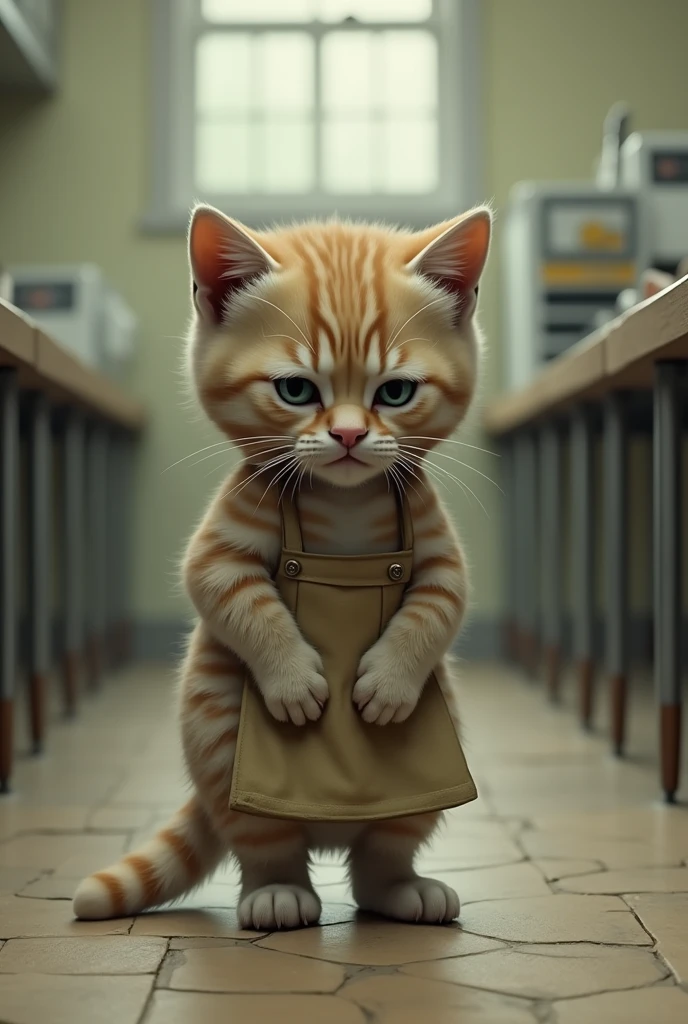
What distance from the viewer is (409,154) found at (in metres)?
4.75

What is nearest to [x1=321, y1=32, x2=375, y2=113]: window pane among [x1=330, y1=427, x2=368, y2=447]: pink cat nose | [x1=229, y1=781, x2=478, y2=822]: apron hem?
[x1=330, y1=427, x2=368, y2=447]: pink cat nose

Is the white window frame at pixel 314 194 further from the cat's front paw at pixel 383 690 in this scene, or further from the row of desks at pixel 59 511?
the cat's front paw at pixel 383 690

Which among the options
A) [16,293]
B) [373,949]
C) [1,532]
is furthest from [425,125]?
[373,949]

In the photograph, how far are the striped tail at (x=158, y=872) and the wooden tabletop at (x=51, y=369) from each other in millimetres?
925

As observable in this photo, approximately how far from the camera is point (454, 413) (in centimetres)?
132

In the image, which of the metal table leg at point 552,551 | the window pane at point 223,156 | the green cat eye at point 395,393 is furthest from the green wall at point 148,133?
the green cat eye at point 395,393

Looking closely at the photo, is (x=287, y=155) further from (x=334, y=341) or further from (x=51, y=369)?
(x=334, y=341)

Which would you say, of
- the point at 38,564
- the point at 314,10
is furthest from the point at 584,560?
the point at 314,10

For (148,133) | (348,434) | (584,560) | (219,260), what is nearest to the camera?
(348,434)

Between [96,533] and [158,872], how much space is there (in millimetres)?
2425

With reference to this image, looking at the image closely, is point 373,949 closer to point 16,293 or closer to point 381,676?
point 381,676

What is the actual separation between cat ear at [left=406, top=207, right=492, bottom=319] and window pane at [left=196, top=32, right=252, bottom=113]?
367 centimetres

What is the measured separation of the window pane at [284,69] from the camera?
15.6 feet

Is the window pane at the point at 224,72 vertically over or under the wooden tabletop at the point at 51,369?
over
